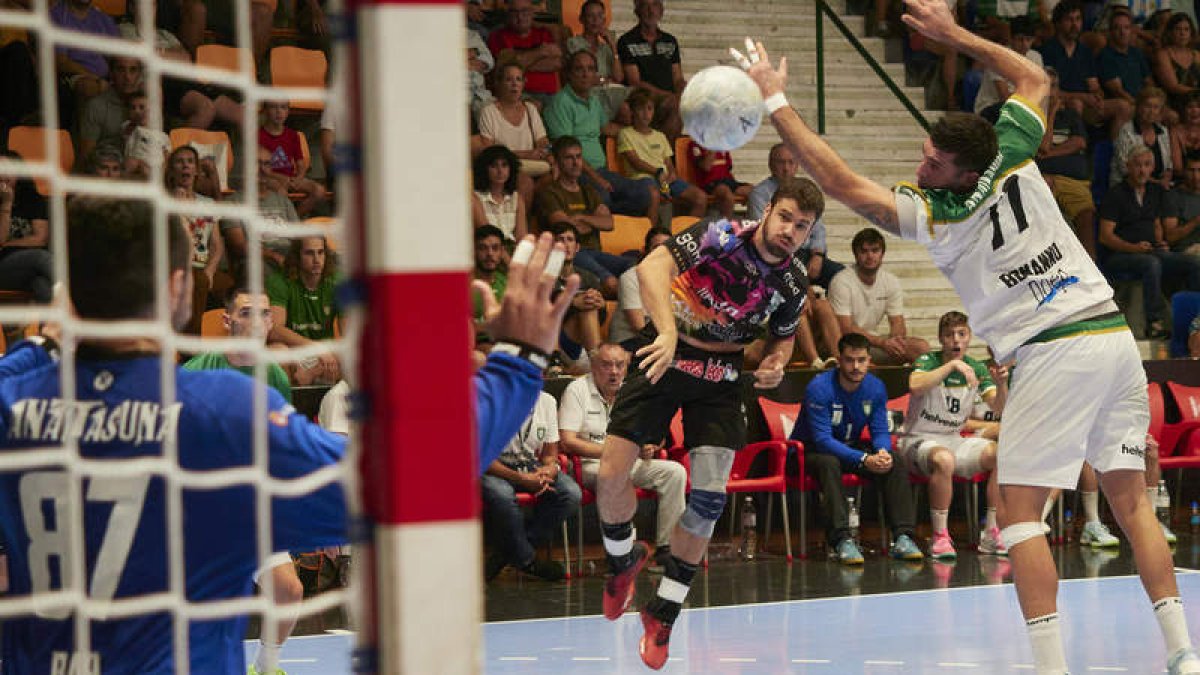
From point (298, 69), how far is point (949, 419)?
5.20m

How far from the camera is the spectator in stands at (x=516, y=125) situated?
11758 millimetres

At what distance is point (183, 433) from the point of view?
2.63 metres

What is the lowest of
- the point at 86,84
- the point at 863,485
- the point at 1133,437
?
the point at 863,485

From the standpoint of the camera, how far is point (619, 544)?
693 centimetres

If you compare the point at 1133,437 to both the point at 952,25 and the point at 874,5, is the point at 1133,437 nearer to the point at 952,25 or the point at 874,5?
the point at 952,25

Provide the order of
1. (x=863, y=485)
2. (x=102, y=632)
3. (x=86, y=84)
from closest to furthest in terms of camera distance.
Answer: (x=102, y=632) → (x=86, y=84) → (x=863, y=485)

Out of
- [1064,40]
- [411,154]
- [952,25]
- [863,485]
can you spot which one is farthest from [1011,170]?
[1064,40]

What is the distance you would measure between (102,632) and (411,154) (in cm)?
116

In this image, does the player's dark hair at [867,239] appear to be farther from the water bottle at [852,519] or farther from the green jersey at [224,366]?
the green jersey at [224,366]

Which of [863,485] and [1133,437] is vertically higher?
[1133,437]

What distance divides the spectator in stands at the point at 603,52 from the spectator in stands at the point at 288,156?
300 centimetres

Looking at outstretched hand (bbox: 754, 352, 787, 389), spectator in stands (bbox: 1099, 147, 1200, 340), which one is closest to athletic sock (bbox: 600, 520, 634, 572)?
outstretched hand (bbox: 754, 352, 787, 389)

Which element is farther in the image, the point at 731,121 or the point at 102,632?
the point at 731,121

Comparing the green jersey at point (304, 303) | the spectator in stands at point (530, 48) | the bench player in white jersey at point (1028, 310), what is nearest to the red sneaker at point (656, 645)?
the bench player in white jersey at point (1028, 310)
